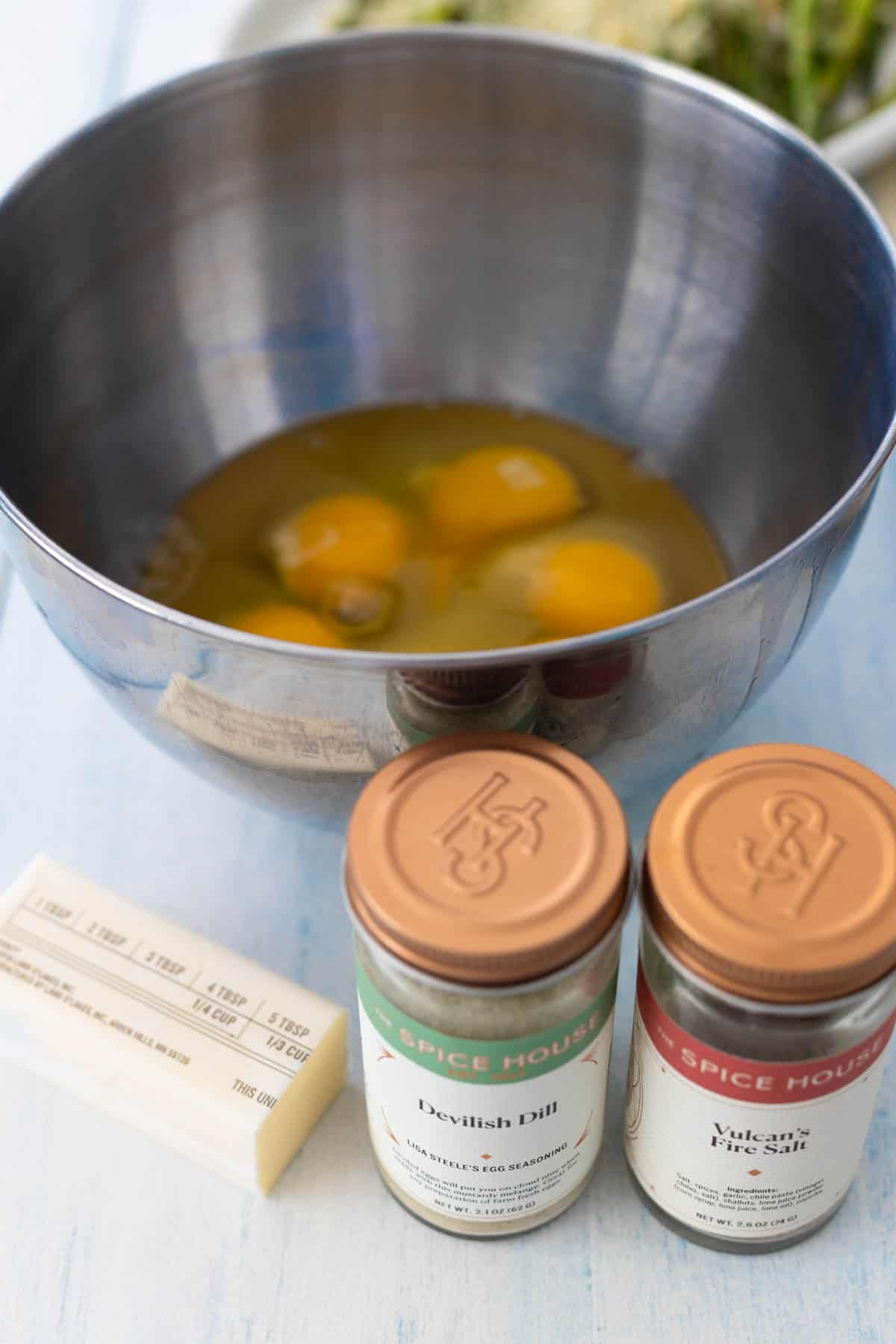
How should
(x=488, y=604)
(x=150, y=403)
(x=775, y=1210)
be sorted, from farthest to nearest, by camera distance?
(x=150, y=403) → (x=488, y=604) → (x=775, y=1210)

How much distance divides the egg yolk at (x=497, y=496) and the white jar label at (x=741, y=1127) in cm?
50

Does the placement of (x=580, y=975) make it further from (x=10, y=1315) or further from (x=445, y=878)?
(x=10, y=1315)

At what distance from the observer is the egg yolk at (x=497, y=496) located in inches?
41.9

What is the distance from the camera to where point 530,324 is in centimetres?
116

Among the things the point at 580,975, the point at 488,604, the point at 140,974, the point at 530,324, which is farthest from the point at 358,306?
the point at 580,975

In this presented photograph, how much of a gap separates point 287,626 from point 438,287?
1.26 feet

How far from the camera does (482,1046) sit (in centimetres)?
57

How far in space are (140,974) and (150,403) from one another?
0.52 metres

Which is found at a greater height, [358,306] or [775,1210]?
[358,306]

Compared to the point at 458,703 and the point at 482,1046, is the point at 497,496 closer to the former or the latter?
the point at 458,703

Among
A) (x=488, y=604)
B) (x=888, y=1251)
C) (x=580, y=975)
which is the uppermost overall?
(x=580, y=975)

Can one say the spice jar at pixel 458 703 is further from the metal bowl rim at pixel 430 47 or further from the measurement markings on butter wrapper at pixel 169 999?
the measurement markings on butter wrapper at pixel 169 999

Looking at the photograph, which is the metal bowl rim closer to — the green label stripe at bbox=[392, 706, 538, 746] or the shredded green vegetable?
the green label stripe at bbox=[392, 706, 538, 746]

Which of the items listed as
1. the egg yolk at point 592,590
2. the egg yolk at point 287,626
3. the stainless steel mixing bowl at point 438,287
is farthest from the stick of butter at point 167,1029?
the egg yolk at point 592,590
